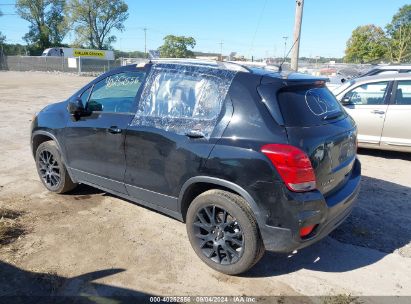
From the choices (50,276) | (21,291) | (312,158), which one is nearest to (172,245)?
(50,276)

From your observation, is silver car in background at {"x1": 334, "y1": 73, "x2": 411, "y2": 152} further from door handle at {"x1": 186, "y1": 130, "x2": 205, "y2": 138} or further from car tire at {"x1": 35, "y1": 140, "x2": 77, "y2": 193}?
car tire at {"x1": 35, "y1": 140, "x2": 77, "y2": 193}

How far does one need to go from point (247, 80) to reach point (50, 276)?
2.43m

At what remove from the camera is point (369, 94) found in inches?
295

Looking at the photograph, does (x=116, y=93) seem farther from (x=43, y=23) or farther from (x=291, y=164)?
(x=43, y=23)

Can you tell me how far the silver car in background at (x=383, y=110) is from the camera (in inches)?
278

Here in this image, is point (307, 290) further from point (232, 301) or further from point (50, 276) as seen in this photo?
point (50, 276)

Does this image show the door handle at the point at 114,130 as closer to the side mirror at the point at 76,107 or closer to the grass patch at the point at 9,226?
the side mirror at the point at 76,107

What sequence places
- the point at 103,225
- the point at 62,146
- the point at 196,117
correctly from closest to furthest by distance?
the point at 196,117, the point at 103,225, the point at 62,146

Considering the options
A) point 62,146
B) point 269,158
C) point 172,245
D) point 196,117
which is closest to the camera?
point 269,158

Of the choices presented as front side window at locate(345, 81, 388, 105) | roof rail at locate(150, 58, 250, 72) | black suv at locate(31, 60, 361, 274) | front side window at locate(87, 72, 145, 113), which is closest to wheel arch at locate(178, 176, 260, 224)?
black suv at locate(31, 60, 361, 274)

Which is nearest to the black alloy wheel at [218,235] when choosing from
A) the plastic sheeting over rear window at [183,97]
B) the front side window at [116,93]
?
the plastic sheeting over rear window at [183,97]

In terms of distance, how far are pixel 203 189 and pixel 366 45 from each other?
2063 inches

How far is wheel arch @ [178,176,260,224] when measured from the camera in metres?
3.13

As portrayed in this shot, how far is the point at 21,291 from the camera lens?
3141 mm
